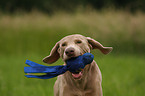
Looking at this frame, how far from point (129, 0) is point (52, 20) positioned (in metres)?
10.1

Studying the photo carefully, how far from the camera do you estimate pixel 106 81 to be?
582 centimetres

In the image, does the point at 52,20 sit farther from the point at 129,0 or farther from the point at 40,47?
the point at 129,0

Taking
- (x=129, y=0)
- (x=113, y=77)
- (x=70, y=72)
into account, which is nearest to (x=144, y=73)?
(x=113, y=77)

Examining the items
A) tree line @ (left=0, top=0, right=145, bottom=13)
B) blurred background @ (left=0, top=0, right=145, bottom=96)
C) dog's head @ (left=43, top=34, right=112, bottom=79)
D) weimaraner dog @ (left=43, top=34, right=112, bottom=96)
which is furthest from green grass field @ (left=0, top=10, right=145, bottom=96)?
tree line @ (left=0, top=0, right=145, bottom=13)

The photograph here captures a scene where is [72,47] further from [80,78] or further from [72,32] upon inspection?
[72,32]

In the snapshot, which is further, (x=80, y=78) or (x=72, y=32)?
(x=72, y=32)

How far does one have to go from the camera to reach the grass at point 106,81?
515cm

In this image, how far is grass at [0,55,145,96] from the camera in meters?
5.15

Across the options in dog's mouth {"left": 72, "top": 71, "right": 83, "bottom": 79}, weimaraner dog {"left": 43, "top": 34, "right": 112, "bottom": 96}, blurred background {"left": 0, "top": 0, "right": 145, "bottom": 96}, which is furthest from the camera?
blurred background {"left": 0, "top": 0, "right": 145, "bottom": 96}

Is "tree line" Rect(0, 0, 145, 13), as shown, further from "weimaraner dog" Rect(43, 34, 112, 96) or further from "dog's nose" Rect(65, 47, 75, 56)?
"dog's nose" Rect(65, 47, 75, 56)

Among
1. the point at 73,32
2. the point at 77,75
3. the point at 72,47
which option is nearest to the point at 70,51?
the point at 72,47

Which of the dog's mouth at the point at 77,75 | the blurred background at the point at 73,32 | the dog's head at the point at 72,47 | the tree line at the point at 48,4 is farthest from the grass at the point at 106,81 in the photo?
the tree line at the point at 48,4

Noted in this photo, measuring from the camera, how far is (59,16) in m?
→ 13.7

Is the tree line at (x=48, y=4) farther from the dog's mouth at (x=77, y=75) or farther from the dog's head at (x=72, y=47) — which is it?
the dog's mouth at (x=77, y=75)
